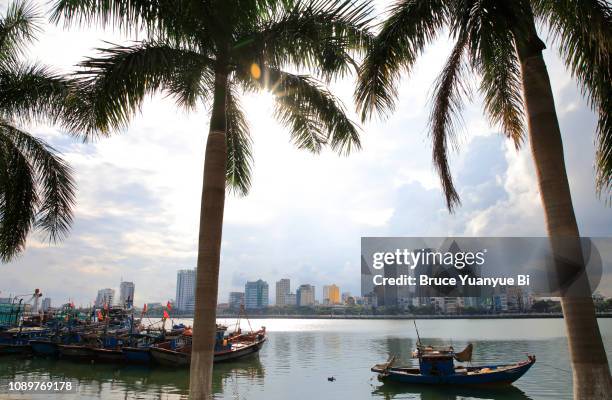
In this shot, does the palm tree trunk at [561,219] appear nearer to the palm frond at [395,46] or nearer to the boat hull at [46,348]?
the palm frond at [395,46]

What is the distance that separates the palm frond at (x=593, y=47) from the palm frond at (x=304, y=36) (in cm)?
346

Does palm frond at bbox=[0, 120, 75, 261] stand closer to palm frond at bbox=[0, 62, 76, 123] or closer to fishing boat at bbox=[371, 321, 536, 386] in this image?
palm frond at bbox=[0, 62, 76, 123]

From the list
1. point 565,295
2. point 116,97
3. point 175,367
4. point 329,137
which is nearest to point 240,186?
point 329,137

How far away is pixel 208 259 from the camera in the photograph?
809 centimetres

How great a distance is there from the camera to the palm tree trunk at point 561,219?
5.48 meters

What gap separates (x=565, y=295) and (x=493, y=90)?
6110 millimetres

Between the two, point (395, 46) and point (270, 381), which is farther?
point (270, 381)

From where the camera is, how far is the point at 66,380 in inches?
1121

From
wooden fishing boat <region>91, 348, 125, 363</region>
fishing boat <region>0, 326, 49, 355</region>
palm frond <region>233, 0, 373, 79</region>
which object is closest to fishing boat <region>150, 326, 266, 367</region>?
wooden fishing boat <region>91, 348, 125, 363</region>

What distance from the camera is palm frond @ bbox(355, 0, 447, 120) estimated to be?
7652mm

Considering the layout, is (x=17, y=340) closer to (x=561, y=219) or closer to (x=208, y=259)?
(x=208, y=259)

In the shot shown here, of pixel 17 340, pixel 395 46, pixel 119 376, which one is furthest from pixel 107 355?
pixel 395 46

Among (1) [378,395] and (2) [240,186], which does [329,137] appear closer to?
(2) [240,186]

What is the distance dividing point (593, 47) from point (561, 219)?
8.27ft
